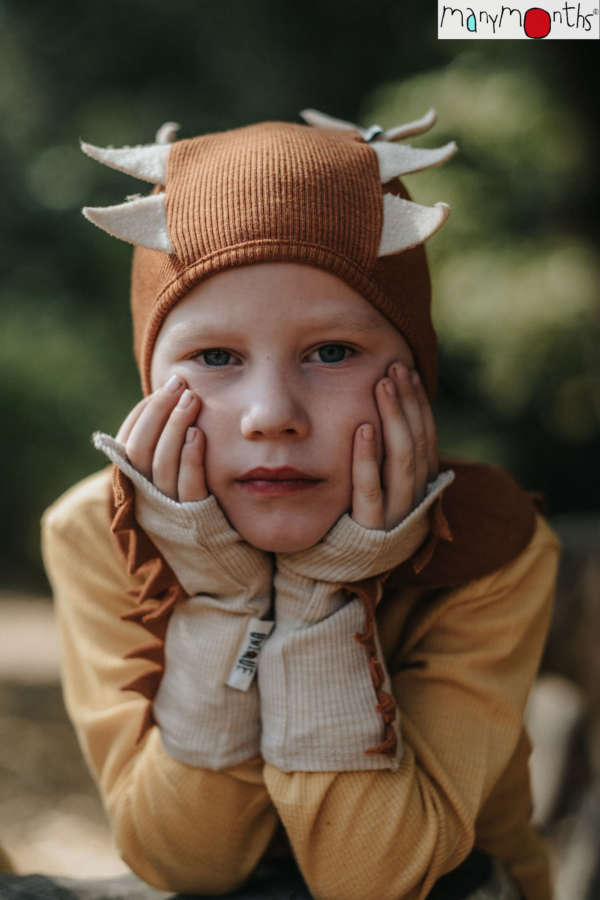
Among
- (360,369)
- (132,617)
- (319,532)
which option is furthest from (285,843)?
(360,369)

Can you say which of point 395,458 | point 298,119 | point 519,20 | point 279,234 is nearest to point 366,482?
point 395,458

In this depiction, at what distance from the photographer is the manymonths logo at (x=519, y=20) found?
1667mm

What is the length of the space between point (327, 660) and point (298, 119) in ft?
11.0

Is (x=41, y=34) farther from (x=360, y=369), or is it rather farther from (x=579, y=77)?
(x=360, y=369)

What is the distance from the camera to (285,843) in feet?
5.56

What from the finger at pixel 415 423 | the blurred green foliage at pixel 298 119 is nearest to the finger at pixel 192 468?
the finger at pixel 415 423

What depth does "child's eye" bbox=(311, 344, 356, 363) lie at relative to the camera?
1371 millimetres

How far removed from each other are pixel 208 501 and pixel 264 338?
27 centimetres

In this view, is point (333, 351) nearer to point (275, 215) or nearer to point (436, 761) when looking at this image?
point (275, 215)

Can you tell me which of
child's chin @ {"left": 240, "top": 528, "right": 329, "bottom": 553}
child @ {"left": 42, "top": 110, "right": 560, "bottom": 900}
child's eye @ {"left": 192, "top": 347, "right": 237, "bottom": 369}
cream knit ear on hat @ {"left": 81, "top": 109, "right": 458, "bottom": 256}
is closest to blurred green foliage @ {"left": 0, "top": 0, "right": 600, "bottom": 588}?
cream knit ear on hat @ {"left": 81, "top": 109, "right": 458, "bottom": 256}

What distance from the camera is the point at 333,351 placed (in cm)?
138

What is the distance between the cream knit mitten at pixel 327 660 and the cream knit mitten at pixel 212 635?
1.4 inches

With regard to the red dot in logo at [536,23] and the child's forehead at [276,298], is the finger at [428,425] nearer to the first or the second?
the child's forehead at [276,298]

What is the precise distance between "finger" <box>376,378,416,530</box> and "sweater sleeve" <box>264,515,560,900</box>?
0.28m
